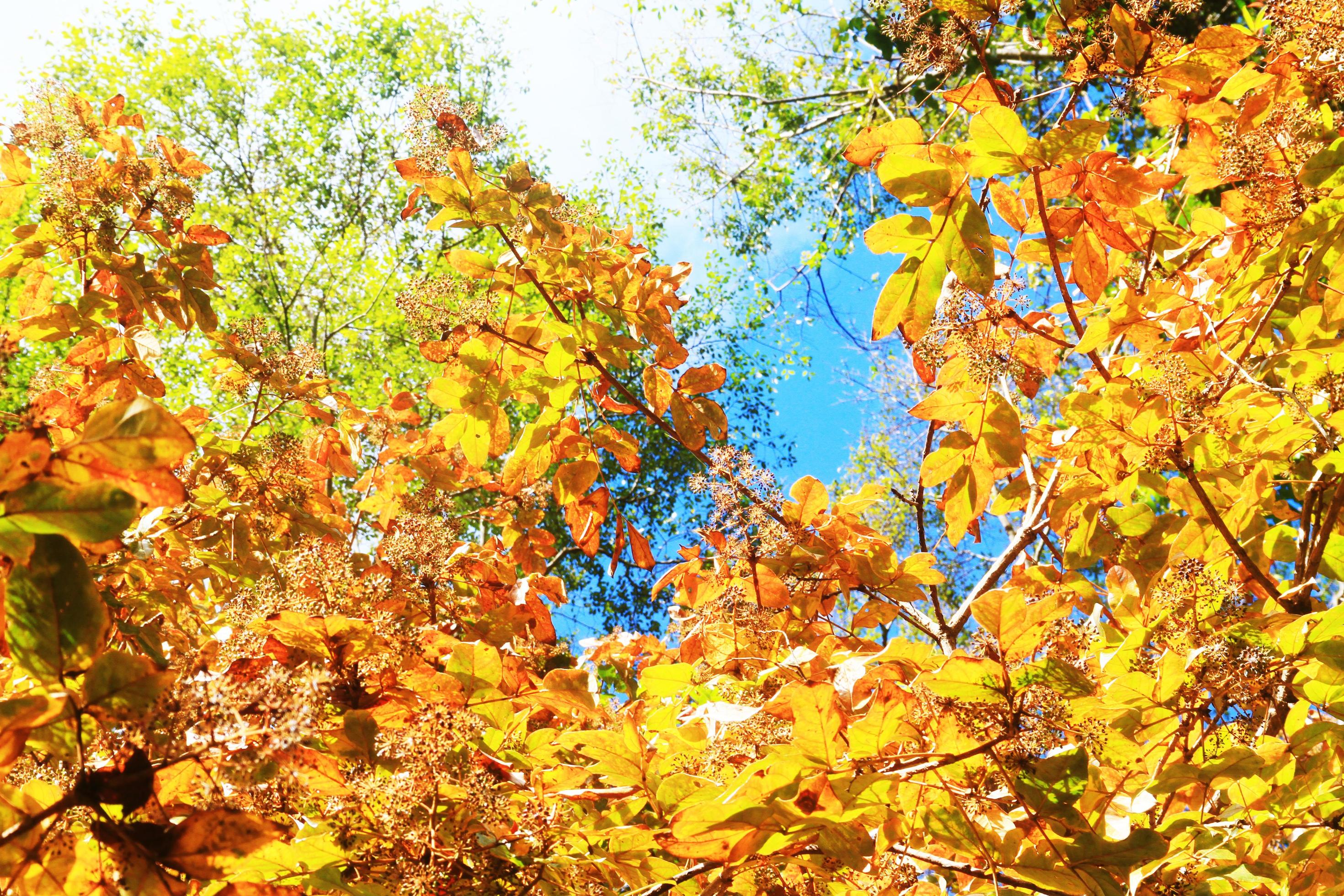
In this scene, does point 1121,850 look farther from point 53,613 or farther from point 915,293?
point 53,613

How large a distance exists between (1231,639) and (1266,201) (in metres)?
0.81

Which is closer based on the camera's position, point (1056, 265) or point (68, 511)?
point (68, 511)

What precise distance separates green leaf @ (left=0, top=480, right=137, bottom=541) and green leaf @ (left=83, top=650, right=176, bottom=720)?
0.12m

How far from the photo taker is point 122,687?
1.96ft

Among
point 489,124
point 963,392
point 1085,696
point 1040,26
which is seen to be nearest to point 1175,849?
point 1085,696

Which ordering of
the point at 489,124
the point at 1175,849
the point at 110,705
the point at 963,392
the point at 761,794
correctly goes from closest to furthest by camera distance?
the point at 110,705
the point at 761,794
the point at 1175,849
the point at 963,392
the point at 489,124

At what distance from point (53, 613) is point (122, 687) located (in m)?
0.07

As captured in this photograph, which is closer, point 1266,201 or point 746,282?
point 1266,201

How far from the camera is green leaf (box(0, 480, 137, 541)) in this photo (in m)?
0.51

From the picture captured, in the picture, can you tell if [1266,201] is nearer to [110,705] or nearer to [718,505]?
[718,505]

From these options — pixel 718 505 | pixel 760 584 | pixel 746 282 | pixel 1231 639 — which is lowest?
pixel 1231 639

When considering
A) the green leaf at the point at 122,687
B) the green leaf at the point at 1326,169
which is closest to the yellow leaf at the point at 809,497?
the green leaf at the point at 1326,169

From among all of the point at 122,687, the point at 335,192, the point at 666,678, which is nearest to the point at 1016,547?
the point at 666,678

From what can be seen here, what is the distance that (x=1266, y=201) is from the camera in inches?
53.6
